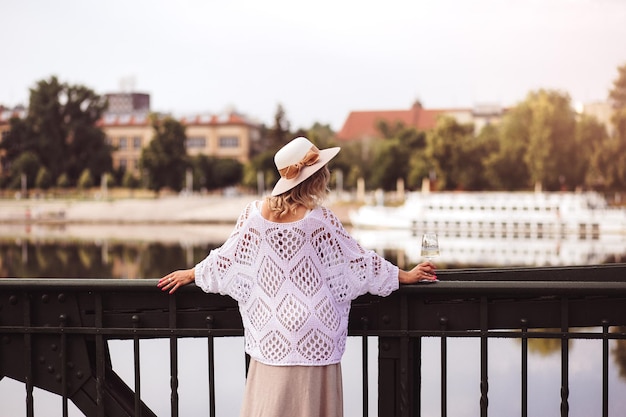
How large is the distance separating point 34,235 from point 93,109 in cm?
1204

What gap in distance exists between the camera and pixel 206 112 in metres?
62.6

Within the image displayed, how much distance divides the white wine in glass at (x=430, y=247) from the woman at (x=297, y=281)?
0.28 metres

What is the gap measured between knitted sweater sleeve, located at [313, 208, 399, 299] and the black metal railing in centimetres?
12

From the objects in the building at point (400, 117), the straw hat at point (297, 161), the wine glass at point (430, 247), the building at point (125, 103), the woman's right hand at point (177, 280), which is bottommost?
the woman's right hand at point (177, 280)

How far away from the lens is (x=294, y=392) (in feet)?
7.06

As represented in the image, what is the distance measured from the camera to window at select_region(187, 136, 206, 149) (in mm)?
60000

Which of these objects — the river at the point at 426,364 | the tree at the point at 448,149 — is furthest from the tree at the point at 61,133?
the tree at the point at 448,149

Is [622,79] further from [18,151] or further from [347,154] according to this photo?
[18,151]

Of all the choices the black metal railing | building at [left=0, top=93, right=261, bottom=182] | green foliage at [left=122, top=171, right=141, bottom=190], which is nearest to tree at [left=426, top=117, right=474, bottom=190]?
building at [left=0, top=93, right=261, bottom=182]

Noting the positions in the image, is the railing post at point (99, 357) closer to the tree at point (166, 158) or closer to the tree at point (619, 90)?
the tree at point (619, 90)

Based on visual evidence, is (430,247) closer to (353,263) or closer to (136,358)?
(353,263)

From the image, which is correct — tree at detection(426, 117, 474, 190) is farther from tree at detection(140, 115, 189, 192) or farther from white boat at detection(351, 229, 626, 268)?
tree at detection(140, 115, 189, 192)

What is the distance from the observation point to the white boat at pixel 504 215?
132 ft

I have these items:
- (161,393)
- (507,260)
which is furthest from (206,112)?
(161,393)
